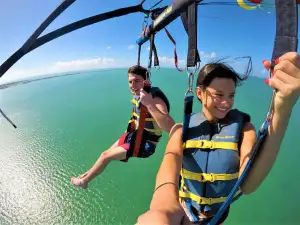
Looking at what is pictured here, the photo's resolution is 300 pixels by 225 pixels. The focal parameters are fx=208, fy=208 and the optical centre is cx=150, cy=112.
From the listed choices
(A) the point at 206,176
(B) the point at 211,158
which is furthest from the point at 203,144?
(A) the point at 206,176

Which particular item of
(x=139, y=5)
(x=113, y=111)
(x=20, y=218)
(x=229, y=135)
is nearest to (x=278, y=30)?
(x=229, y=135)

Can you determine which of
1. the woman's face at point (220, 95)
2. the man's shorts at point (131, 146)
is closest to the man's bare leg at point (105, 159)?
the man's shorts at point (131, 146)

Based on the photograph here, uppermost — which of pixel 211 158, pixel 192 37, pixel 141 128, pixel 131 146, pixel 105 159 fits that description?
pixel 192 37

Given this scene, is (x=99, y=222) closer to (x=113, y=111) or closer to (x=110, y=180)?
(x=110, y=180)

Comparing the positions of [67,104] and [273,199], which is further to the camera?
[67,104]

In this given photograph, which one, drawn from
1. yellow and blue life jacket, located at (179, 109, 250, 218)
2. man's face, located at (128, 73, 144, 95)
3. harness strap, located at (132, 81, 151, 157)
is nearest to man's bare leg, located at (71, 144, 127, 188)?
harness strap, located at (132, 81, 151, 157)

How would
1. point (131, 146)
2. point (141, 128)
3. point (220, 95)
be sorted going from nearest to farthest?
point (220, 95), point (141, 128), point (131, 146)

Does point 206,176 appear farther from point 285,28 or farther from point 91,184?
point 91,184
